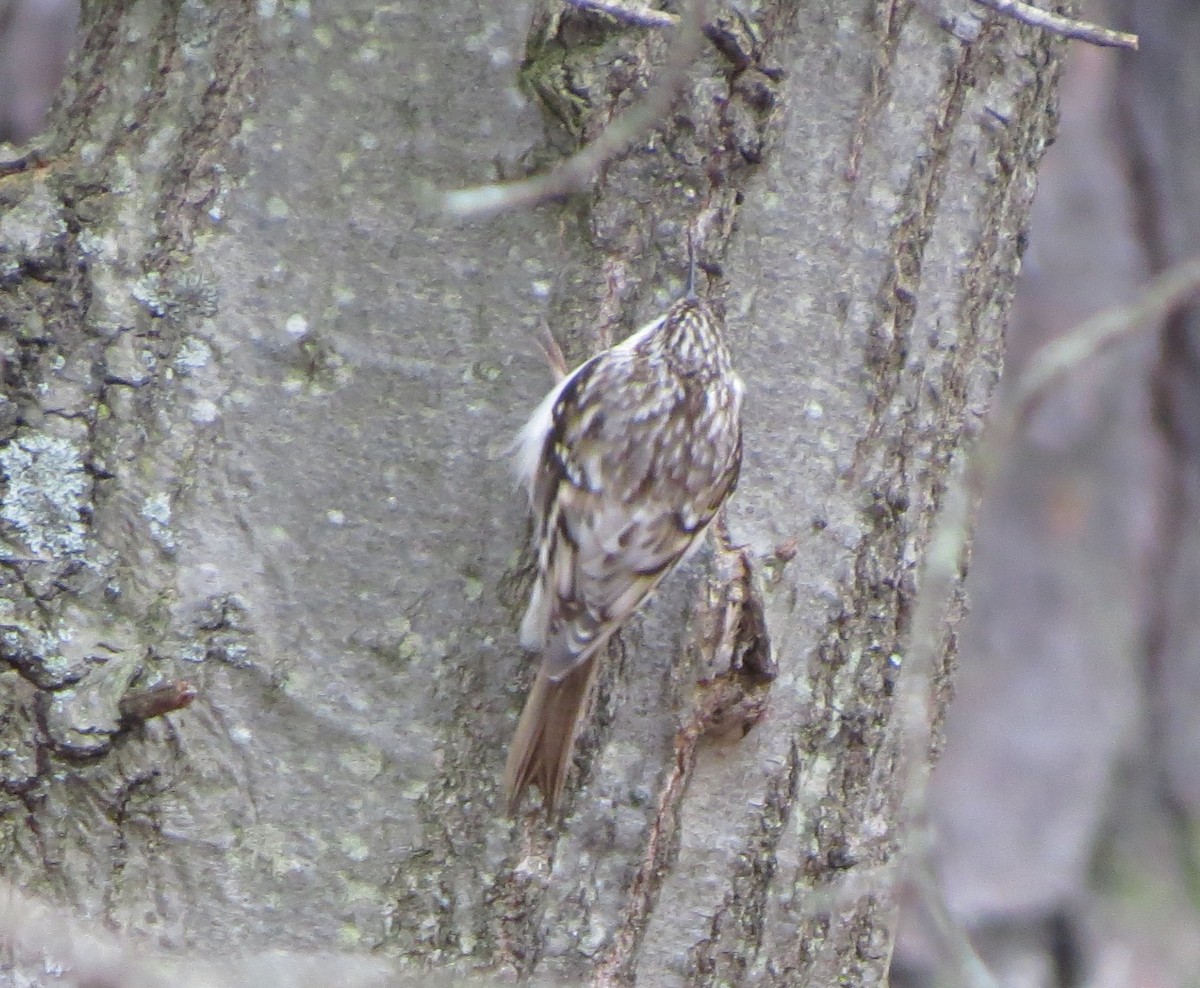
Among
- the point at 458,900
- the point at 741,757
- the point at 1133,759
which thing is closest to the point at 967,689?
the point at 1133,759

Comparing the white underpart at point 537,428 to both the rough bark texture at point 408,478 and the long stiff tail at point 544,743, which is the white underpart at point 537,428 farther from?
the long stiff tail at point 544,743

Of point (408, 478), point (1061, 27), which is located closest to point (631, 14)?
point (1061, 27)

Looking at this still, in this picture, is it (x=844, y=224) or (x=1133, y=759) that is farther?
(x=1133, y=759)

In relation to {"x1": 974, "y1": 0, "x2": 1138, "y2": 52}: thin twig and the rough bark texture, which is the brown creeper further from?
{"x1": 974, "y1": 0, "x2": 1138, "y2": 52}: thin twig

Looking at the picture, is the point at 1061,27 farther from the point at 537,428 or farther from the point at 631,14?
the point at 537,428

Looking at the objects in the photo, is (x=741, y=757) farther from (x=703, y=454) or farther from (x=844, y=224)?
(x=844, y=224)

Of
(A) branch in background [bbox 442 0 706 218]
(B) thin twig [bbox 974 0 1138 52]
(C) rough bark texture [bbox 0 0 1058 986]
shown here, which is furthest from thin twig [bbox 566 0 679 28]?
(B) thin twig [bbox 974 0 1138 52]

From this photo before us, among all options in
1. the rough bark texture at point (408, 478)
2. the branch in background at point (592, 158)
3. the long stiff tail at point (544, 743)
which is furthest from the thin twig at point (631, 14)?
the long stiff tail at point (544, 743)
